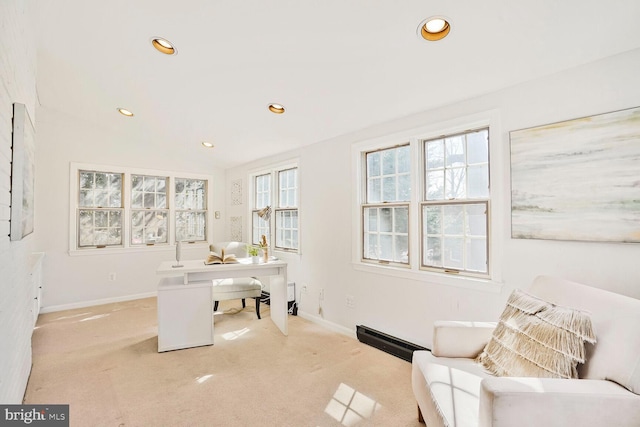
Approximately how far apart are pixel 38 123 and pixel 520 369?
5.70 m

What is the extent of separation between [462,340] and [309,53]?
2.12 metres

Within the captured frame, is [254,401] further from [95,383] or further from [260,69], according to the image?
[260,69]

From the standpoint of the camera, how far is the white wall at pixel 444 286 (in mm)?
1765

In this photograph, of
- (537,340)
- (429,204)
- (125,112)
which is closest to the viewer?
(537,340)

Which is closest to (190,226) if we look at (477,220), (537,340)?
(477,220)

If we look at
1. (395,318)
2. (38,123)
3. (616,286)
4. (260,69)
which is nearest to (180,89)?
(260,69)

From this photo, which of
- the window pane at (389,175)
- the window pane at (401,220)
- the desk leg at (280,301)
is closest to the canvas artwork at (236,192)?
the desk leg at (280,301)

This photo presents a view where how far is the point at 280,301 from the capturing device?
348cm

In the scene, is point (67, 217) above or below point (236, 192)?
below

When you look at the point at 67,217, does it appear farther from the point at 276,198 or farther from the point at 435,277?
the point at 435,277

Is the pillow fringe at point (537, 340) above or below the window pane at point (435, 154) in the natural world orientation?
below

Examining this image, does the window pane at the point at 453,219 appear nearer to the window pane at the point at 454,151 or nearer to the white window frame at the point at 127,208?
the window pane at the point at 454,151

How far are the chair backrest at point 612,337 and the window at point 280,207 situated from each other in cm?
304

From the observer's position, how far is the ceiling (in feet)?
5.40
